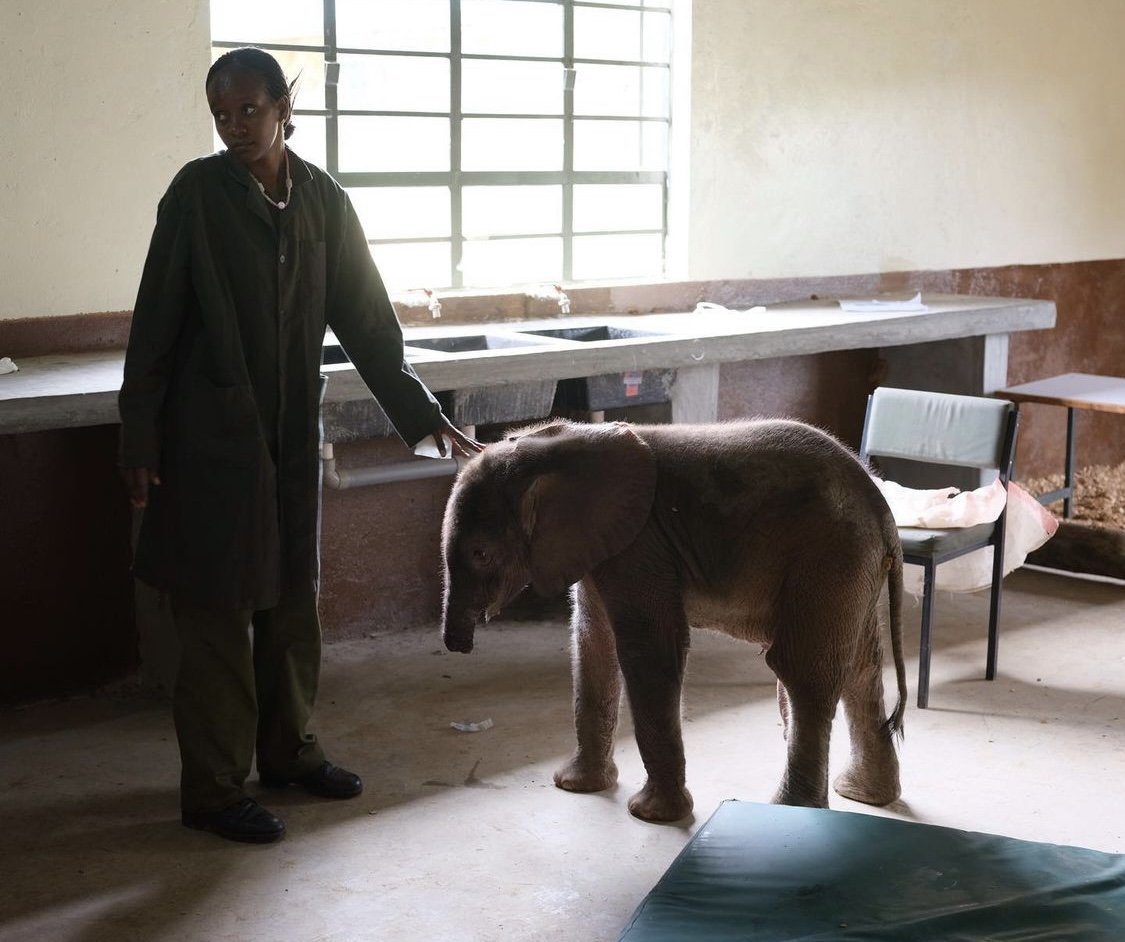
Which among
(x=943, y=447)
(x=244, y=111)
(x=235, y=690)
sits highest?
(x=244, y=111)

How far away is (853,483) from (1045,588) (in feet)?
9.72

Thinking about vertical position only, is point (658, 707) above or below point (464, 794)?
above

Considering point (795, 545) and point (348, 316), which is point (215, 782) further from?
point (795, 545)

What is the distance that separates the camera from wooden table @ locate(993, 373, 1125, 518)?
6.08 meters

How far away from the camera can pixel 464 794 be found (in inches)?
151

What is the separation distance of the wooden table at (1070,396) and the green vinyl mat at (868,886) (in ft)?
10.5

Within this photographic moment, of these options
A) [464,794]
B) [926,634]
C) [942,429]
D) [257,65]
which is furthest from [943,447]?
[257,65]

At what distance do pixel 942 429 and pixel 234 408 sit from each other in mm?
2546

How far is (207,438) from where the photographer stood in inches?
133

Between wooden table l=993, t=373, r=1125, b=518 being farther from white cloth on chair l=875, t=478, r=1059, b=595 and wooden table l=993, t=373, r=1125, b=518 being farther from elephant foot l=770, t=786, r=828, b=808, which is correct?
elephant foot l=770, t=786, r=828, b=808

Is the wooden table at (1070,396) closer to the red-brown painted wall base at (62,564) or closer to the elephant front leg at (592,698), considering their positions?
the elephant front leg at (592,698)

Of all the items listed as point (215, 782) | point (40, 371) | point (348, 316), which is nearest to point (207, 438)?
point (348, 316)

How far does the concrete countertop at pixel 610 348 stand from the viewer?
390cm

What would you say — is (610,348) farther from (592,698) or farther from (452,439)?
(592,698)
